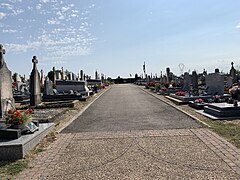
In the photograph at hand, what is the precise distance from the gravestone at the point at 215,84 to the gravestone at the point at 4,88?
1130 centimetres

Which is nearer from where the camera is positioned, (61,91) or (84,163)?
(84,163)

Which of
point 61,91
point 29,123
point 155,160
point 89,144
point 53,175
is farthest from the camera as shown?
point 61,91

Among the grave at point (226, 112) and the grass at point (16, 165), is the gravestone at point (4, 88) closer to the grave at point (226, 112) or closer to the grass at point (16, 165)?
the grass at point (16, 165)

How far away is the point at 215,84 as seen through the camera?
15.5 meters

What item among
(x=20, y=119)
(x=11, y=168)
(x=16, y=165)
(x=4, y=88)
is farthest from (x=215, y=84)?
(x=11, y=168)

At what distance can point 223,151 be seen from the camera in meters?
5.32

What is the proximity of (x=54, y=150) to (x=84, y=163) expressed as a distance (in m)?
1.32

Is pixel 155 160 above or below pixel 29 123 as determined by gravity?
below

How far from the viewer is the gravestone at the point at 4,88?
9.94 metres

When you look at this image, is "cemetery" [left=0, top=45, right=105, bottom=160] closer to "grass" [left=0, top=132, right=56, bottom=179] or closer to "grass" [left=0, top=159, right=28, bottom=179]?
"grass" [left=0, top=132, right=56, bottom=179]

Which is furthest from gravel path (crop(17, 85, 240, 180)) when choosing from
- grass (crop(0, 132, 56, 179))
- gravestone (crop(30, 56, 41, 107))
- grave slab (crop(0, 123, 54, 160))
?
gravestone (crop(30, 56, 41, 107))

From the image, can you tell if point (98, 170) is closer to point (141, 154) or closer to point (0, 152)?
point (141, 154)

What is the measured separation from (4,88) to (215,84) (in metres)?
11.6

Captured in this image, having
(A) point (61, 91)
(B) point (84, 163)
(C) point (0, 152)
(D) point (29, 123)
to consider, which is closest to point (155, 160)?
(B) point (84, 163)
